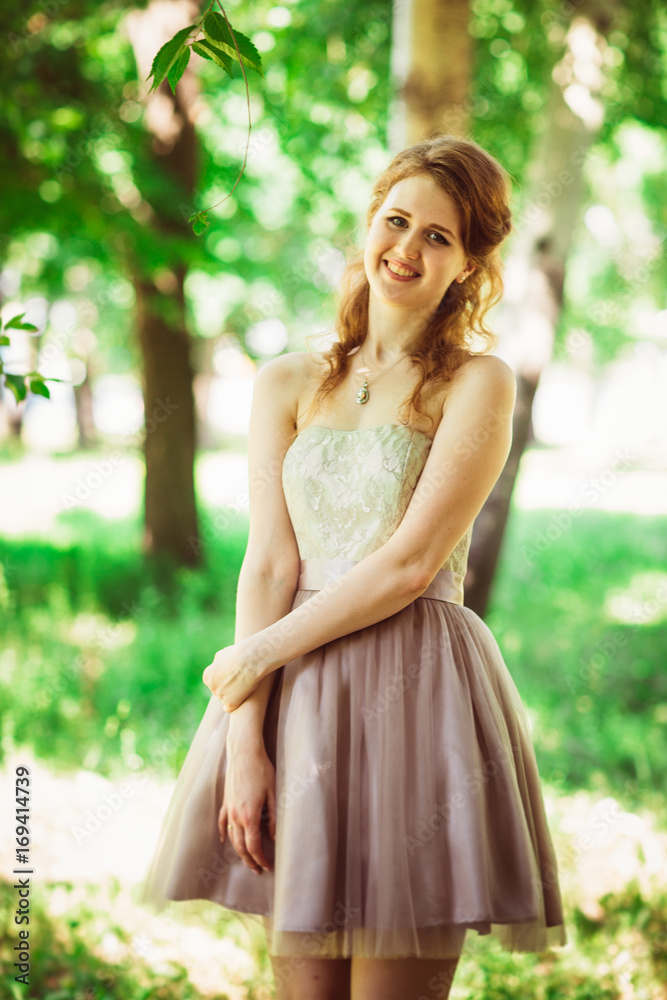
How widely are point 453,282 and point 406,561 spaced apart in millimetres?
805

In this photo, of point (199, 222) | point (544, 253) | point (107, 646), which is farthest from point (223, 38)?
point (107, 646)

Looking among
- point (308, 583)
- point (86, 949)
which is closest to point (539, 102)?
point (308, 583)

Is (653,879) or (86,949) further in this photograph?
(653,879)

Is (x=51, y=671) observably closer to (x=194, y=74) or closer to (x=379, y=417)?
(x=379, y=417)

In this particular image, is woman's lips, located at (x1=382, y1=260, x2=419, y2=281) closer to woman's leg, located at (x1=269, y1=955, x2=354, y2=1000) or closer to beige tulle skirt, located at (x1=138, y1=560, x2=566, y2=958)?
beige tulle skirt, located at (x1=138, y1=560, x2=566, y2=958)

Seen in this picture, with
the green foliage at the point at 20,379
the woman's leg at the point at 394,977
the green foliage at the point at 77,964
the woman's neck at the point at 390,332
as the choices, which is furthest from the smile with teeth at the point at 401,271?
Answer: the green foliage at the point at 77,964

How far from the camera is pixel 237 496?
5.73 meters

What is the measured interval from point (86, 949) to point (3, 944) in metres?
0.30

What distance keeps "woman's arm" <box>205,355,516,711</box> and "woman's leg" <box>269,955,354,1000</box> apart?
0.59 metres

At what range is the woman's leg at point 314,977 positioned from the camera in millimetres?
1861

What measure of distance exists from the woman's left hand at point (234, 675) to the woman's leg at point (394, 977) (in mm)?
615

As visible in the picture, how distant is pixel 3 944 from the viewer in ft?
9.84

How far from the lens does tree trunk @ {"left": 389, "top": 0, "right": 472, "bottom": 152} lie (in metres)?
3.37

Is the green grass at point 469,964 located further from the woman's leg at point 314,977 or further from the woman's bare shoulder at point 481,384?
the woman's bare shoulder at point 481,384
